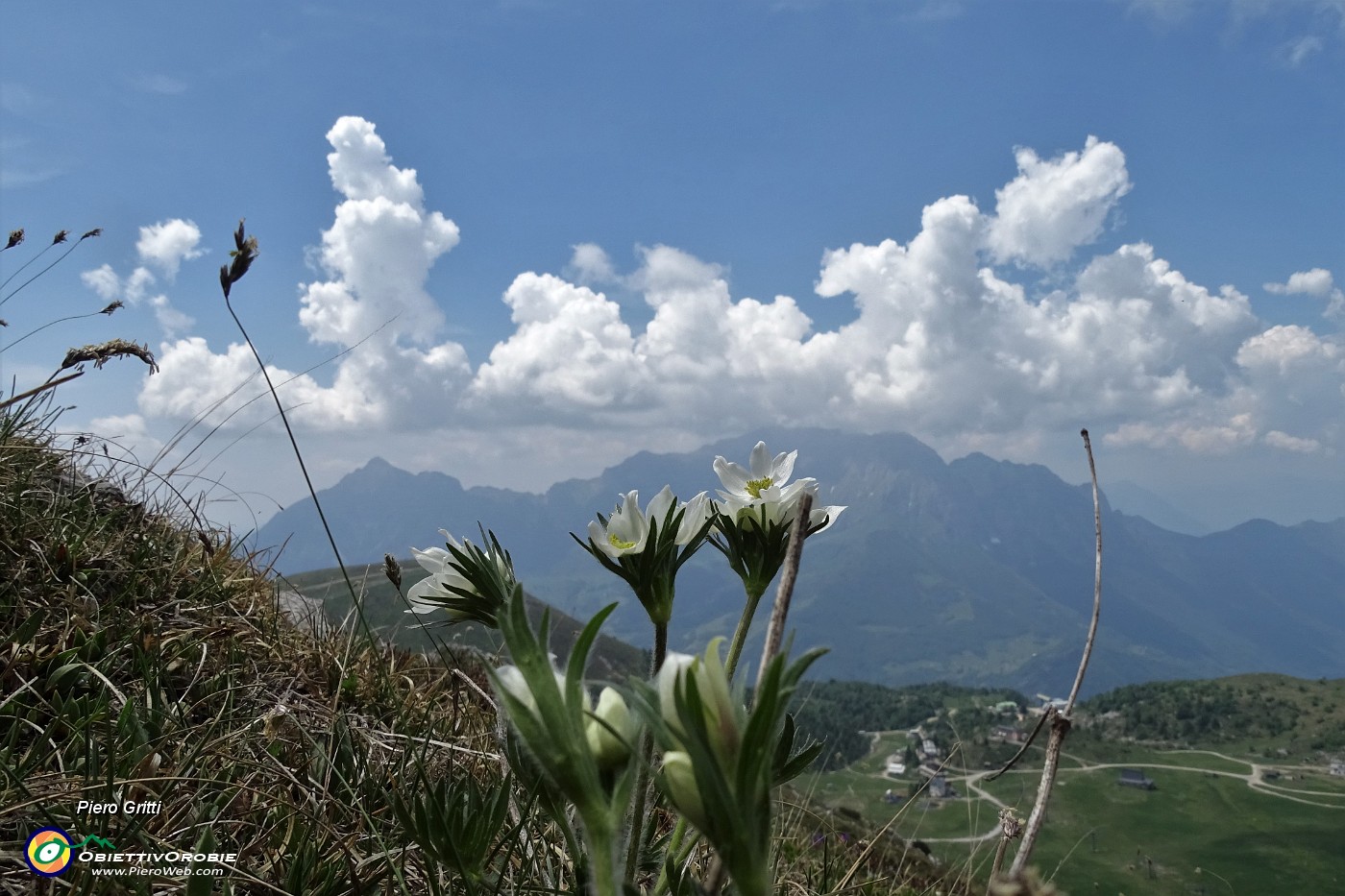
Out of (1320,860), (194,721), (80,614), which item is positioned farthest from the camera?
(1320,860)

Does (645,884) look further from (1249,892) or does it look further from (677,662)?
(1249,892)

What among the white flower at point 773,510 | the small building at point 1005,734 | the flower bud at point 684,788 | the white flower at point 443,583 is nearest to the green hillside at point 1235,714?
the small building at point 1005,734

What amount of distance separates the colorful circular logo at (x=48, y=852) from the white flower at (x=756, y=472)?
229cm

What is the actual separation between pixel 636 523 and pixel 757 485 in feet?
2.01

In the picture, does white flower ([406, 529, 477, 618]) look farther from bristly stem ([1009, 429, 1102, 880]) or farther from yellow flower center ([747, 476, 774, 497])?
bristly stem ([1009, 429, 1102, 880])

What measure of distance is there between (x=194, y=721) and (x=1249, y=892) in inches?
4984

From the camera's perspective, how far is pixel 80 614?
4.16 meters

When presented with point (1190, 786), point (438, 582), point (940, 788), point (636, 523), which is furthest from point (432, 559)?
point (1190, 786)

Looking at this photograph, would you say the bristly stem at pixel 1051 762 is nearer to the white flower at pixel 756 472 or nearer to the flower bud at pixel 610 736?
the flower bud at pixel 610 736

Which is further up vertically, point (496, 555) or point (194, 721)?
point (496, 555)

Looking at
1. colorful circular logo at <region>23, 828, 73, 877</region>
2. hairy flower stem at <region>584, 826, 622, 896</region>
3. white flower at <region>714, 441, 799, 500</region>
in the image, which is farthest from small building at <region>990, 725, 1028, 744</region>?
hairy flower stem at <region>584, 826, 622, 896</region>

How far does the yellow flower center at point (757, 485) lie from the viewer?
2.91 metres

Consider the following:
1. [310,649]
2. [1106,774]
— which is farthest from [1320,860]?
[310,649]

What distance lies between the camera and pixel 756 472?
314 centimetres
